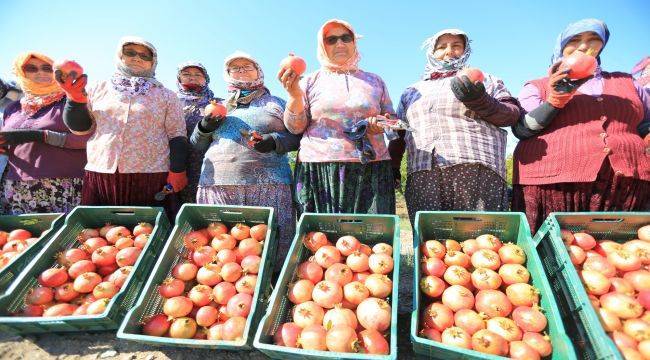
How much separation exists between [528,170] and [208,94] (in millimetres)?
2920

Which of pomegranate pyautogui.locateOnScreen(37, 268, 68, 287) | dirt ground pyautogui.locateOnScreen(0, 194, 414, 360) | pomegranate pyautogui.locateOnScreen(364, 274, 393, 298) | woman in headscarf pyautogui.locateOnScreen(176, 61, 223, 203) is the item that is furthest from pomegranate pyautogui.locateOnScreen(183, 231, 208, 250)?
pomegranate pyautogui.locateOnScreen(364, 274, 393, 298)

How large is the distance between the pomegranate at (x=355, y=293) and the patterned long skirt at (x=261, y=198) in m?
0.88

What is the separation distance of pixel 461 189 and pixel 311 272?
1234mm

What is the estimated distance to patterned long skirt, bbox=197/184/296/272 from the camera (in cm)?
265

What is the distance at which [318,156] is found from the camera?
247 cm

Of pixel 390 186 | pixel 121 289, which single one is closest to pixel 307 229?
pixel 390 186

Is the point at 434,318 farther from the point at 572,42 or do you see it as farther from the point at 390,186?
the point at 572,42

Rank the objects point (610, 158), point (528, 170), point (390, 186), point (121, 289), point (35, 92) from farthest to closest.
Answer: point (35, 92)
point (390, 186)
point (528, 170)
point (610, 158)
point (121, 289)

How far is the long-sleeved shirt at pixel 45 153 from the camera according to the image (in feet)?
9.47

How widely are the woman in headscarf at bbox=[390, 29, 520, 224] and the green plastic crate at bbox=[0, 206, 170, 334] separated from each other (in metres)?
1.93

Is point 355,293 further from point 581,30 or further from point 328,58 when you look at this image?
point 581,30

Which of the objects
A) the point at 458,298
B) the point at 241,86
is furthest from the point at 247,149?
the point at 458,298

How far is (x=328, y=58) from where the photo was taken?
256 centimetres

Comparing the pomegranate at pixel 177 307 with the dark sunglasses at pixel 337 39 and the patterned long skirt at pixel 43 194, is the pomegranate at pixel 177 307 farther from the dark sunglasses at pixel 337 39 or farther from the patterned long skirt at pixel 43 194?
the dark sunglasses at pixel 337 39
